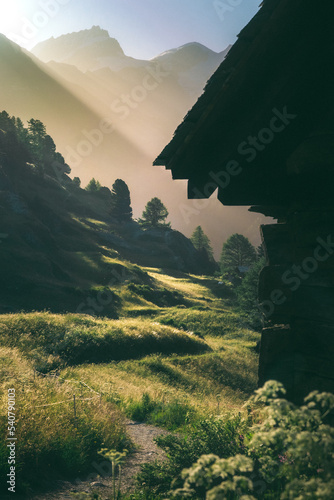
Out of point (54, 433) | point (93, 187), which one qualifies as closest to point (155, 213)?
point (93, 187)

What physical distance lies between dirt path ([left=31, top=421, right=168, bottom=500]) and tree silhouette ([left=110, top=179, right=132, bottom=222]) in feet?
254

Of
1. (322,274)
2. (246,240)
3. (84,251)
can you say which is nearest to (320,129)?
(322,274)

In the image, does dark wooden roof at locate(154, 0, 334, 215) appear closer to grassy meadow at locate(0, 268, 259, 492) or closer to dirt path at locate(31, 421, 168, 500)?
dirt path at locate(31, 421, 168, 500)

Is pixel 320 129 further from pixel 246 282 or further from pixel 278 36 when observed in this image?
pixel 246 282

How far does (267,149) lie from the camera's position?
4.05 meters

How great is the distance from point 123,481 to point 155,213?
7964 cm

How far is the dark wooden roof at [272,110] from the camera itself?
3061 millimetres

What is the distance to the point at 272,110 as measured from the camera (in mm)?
3658

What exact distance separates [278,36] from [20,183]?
53.1 metres

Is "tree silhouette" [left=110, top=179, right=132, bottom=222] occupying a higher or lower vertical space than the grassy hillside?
higher

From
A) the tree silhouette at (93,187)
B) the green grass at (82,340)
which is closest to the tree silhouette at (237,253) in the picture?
the tree silhouette at (93,187)

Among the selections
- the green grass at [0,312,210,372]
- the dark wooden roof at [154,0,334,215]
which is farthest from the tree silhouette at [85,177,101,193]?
the dark wooden roof at [154,0,334,215]

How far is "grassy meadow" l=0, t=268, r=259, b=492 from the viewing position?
5160 mm

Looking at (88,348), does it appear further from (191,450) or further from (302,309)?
(302,309)
